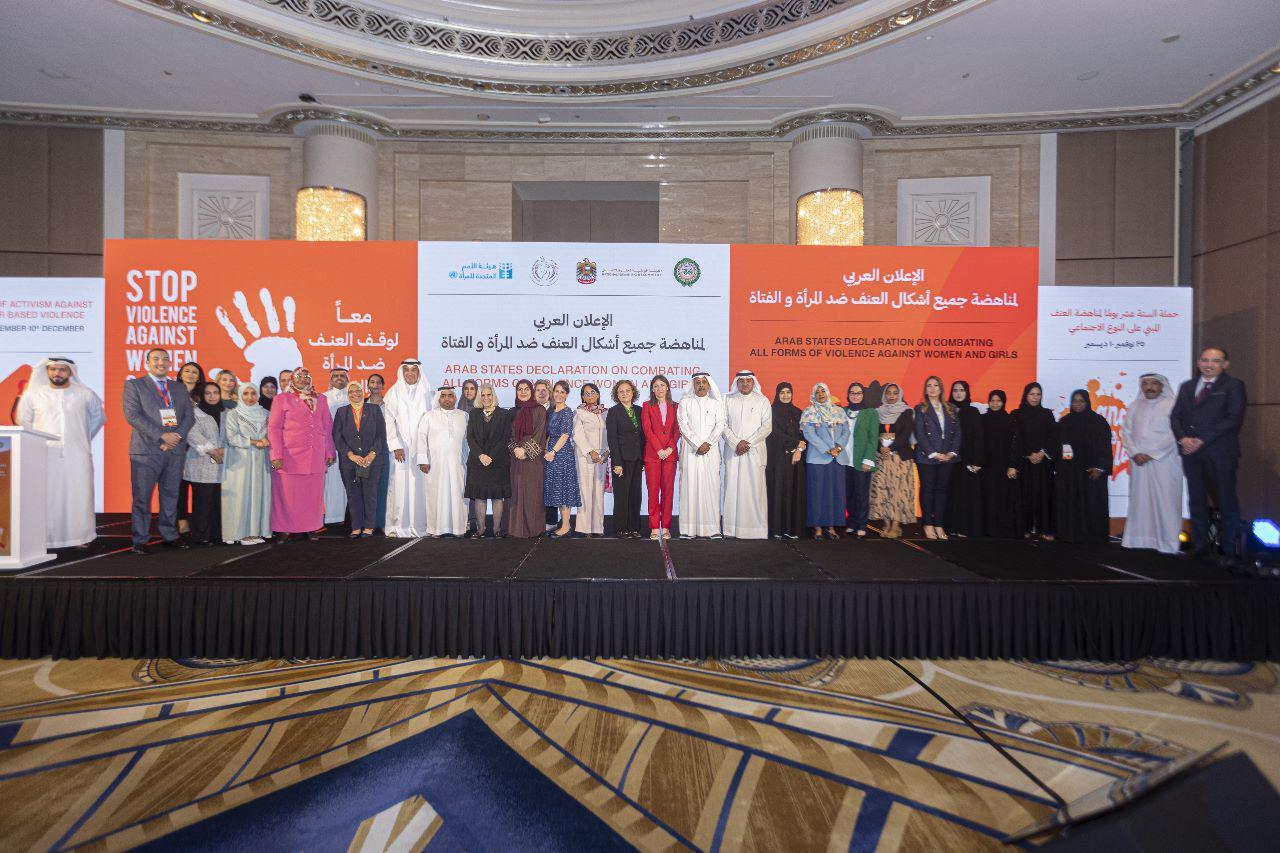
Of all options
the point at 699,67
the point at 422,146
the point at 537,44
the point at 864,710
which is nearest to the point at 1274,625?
the point at 864,710

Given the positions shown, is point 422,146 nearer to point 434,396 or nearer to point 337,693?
point 434,396

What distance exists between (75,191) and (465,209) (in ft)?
12.6

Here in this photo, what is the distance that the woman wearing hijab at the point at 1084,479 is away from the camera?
4.31 meters

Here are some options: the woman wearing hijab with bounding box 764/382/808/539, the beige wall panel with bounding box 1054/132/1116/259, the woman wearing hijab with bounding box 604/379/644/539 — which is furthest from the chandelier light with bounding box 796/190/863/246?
the woman wearing hijab with bounding box 604/379/644/539

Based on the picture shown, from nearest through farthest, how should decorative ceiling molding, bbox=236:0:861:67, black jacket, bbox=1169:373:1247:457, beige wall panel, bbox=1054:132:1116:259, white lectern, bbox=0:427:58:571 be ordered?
white lectern, bbox=0:427:58:571 → black jacket, bbox=1169:373:1247:457 → decorative ceiling molding, bbox=236:0:861:67 → beige wall panel, bbox=1054:132:1116:259

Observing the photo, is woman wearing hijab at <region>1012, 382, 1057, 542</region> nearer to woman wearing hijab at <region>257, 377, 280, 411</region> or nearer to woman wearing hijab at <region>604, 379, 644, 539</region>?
woman wearing hijab at <region>604, 379, 644, 539</region>

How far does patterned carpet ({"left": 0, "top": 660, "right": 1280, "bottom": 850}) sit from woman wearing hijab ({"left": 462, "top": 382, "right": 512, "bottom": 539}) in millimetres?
1343

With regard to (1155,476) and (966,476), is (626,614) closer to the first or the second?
(966,476)

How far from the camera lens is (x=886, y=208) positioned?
6.60 metres

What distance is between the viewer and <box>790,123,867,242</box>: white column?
630cm

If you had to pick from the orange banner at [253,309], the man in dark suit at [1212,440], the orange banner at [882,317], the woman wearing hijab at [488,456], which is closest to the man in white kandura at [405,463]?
the woman wearing hijab at [488,456]

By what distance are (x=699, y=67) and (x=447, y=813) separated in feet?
19.0

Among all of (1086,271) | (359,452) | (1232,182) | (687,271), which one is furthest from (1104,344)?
(359,452)

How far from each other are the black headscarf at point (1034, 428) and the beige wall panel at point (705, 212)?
3.40 m
